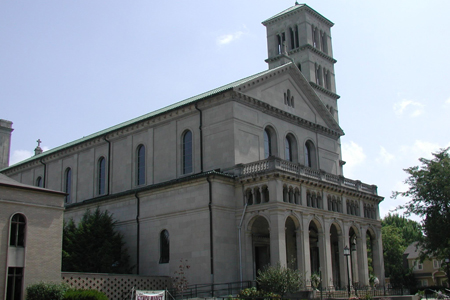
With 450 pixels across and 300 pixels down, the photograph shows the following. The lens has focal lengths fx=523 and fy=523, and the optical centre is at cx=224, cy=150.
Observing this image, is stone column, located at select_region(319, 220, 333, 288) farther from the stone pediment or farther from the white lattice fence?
the stone pediment

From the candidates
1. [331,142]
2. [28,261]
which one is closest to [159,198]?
[28,261]

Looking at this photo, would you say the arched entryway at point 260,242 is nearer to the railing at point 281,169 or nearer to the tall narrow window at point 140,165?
the railing at point 281,169

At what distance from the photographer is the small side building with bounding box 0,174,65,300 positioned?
27094mm

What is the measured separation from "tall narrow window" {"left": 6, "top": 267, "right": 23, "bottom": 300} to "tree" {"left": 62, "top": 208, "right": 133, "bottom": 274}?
35.4 feet

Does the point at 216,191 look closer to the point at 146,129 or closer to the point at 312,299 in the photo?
the point at 312,299

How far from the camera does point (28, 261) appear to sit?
27812mm

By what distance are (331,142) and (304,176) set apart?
13.8 metres

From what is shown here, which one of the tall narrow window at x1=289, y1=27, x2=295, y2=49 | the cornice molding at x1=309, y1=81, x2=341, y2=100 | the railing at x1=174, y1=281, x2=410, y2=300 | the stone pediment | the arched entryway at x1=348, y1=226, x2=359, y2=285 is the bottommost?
the railing at x1=174, y1=281, x2=410, y2=300

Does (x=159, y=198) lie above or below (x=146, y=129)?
below

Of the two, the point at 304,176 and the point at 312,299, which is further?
the point at 304,176

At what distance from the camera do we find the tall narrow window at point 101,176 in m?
49.9

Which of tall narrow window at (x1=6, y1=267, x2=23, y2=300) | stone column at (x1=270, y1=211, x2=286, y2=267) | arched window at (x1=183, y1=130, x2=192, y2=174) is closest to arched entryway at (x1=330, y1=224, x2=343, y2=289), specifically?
stone column at (x1=270, y1=211, x2=286, y2=267)

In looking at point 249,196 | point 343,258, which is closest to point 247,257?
point 249,196

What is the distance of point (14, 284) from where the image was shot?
2709 centimetres
